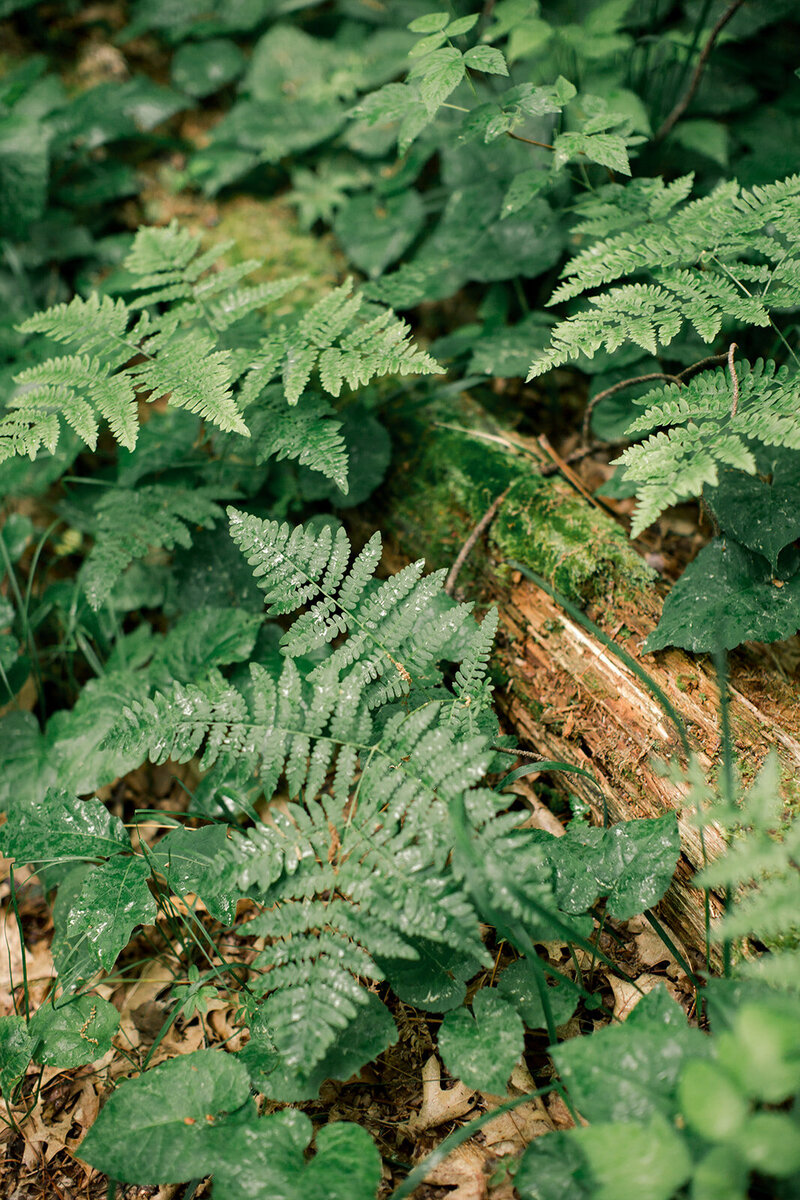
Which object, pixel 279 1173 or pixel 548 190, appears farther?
pixel 548 190

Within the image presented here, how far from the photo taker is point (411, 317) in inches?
131

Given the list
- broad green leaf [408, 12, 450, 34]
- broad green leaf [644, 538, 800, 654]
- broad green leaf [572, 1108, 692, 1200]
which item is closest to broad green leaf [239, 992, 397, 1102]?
broad green leaf [572, 1108, 692, 1200]

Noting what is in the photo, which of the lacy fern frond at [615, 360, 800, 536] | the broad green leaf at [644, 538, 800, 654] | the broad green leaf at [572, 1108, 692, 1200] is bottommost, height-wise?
the broad green leaf at [572, 1108, 692, 1200]

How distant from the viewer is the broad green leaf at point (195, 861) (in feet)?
5.95

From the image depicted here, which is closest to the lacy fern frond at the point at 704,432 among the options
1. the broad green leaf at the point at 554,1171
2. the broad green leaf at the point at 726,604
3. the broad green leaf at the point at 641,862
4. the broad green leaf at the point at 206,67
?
the broad green leaf at the point at 726,604

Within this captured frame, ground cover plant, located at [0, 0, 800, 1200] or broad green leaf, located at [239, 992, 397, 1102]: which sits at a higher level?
ground cover plant, located at [0, 0, 800, 1200]

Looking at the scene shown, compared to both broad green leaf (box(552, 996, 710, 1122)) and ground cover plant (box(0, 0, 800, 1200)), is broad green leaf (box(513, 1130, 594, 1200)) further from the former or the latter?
broad green leaf (box(552, 996, 710, 1122))

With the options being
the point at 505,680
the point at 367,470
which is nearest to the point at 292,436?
the point at 367,470

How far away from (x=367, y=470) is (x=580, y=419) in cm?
102

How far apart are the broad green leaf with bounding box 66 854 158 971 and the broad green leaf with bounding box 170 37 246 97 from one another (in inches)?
171

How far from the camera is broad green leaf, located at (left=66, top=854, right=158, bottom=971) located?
1.78 m

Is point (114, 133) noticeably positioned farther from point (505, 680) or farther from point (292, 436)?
point (505, 680)

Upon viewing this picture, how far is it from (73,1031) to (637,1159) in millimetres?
1506

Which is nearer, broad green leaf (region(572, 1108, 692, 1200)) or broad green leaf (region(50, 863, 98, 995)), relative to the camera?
broad green leaf (region(572, 1108, 692, 1200))
